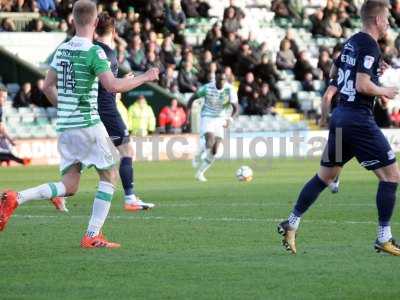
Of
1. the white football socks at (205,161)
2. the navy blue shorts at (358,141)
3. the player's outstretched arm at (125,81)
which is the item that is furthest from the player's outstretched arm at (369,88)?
the white football socks at (205,161)

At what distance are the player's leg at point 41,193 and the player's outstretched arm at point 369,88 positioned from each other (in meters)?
2.70

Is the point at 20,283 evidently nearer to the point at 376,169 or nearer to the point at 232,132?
the point at 376,169

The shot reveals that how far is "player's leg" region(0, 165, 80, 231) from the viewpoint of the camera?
35.6 feet

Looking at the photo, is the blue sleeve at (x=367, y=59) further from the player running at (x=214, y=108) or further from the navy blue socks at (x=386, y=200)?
the player running at (x=214, y=108)

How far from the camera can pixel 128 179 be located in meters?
15.4

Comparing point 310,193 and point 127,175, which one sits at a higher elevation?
point 310,193

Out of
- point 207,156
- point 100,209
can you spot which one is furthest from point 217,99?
point 100,209

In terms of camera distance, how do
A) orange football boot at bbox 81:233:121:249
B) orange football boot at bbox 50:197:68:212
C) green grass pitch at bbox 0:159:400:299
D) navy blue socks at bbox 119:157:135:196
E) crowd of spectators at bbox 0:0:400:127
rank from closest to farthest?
green grass pitch at bbox 0:159:400:299 < orange football boot at bbox 81:233:121:249 < orange football boot at bbox 50:197:68:212 < navy blue socks at bbox 119:157:135:196 < crowd of spectators at bbox 0:0:400:127

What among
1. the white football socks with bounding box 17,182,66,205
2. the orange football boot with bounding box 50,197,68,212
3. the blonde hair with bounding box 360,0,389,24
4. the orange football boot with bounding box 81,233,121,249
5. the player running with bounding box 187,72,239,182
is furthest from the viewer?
the player running with bounding box 187,72,239,182

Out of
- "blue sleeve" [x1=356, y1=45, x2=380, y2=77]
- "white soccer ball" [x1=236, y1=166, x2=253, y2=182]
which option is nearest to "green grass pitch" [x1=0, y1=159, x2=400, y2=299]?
"blue sleeve" [x1=356, y1=45, x2=380, y2=77]

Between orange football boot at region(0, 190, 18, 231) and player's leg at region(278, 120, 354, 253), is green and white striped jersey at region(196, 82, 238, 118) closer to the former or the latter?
orange football boot at region(0, 190, 18, 231)

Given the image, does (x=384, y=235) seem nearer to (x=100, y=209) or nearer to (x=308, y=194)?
(x=308, y=194)

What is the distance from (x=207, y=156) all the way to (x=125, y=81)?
12.6 metres

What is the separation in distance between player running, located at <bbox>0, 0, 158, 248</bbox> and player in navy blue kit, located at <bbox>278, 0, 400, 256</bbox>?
170cm
